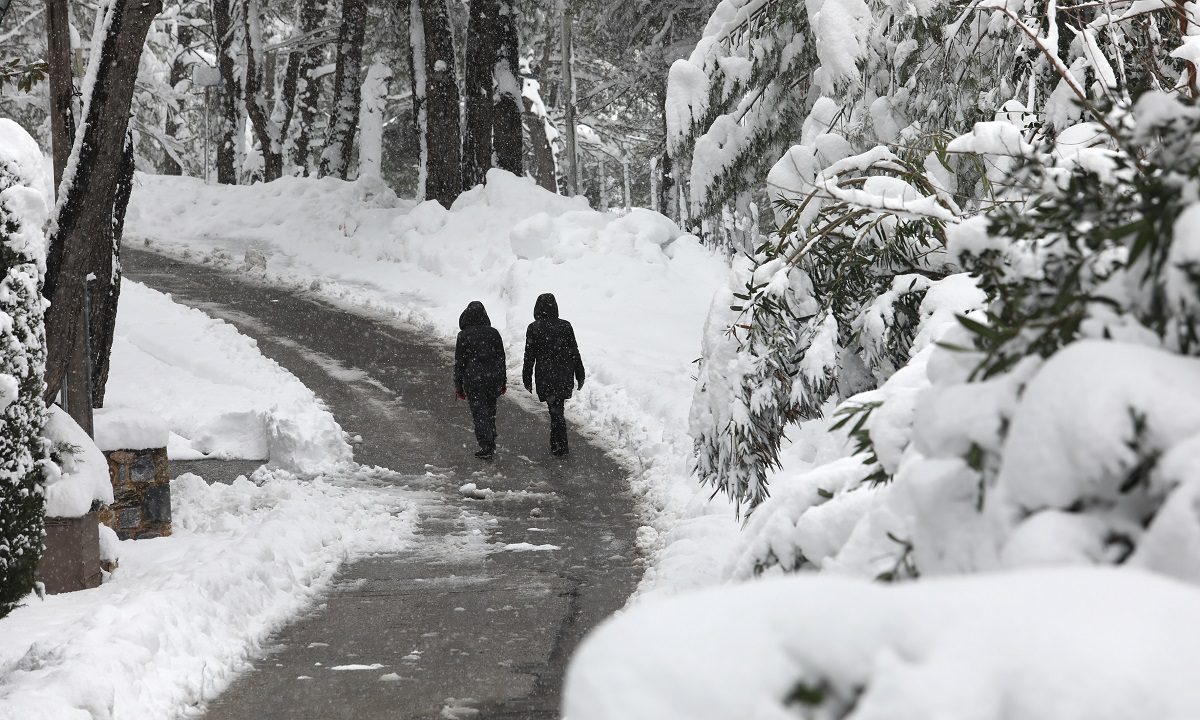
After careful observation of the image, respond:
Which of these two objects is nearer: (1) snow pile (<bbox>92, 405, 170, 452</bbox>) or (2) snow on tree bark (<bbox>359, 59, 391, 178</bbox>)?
(1) snow pile (<bbox>92, 405, 170, 452</bbox>)

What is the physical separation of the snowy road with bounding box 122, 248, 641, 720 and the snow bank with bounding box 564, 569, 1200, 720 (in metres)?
3.78

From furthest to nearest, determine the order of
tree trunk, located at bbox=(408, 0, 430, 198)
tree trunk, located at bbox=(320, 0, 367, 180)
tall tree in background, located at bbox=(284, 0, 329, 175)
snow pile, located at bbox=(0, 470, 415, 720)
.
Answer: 1. tall tree in background, located at bbox=(284, 0, 329, 175)
2. tree trunk, located at bbox=(320, 0, 367, 180)
3. tree trunk, located at bbox=(408, 0, 430, 198)
4. snow pile, located at bbox=(0, 470, 415, 720)

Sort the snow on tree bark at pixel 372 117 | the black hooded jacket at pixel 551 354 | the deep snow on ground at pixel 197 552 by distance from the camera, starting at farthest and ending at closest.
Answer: the snow on tree bark at pixel 372 117
the black hooded jacket at pixel 551 354
the deep snow on ground at pixel 197 552

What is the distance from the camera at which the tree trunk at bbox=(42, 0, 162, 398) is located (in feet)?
25.4

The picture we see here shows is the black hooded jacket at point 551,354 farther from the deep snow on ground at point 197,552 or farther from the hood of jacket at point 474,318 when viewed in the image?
the deep snow on ground at point 197,552

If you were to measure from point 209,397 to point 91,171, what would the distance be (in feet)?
19.1

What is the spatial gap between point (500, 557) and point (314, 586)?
4.38 feet

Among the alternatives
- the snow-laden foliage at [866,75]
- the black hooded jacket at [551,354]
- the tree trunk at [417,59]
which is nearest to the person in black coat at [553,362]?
the black hooded jacket at [551,354]

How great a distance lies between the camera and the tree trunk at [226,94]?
2964cm

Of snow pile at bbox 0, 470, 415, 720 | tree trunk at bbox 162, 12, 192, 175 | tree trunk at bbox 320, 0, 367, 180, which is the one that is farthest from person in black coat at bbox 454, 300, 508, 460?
tree trunk at bbox 162, 12, 192, 175

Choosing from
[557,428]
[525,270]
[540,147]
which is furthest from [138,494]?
[540,147]

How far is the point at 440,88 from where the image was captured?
22719 millimetres

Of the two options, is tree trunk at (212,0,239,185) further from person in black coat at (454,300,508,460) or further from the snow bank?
the snow bank

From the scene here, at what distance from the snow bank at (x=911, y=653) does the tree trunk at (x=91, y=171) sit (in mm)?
6885
